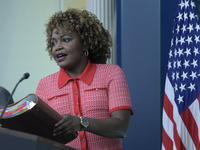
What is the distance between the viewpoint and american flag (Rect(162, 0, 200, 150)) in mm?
2855

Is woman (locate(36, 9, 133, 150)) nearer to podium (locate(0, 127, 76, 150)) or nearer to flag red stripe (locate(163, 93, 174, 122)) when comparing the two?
podium (locate(0, 127, 76, 150))

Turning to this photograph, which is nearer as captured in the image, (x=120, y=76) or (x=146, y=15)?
(x=120, y=76)

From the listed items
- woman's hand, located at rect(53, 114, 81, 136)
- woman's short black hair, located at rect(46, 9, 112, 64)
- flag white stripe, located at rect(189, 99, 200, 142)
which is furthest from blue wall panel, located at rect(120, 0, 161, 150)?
woman's hand, located at rect(53, 114, 81, 136)

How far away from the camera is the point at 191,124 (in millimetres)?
2865

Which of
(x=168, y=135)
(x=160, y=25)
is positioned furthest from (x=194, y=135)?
(x=160, y=25)

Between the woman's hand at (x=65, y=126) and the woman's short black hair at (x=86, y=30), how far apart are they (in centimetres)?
65

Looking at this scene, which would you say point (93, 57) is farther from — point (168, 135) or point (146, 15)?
point (146, 15)

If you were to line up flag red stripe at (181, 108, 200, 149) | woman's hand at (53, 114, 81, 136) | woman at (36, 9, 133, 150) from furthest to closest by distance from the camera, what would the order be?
flag red stripe at (181, 108, 200, 149) → woman at (36, 9, 133, 150) → woman's hand at (53, 114, 81, 136)

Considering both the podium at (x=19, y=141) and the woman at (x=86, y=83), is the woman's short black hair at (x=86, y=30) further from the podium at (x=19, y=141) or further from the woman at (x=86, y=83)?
the podium at (x=19, y=141)

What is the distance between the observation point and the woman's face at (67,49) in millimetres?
1999

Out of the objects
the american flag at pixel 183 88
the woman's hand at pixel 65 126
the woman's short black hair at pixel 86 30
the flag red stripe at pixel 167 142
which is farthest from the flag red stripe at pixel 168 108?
the woman's hand at pixel 65 126

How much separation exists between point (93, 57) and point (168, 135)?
40.6 inches

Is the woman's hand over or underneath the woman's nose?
underneath

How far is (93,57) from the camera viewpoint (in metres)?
2.17
